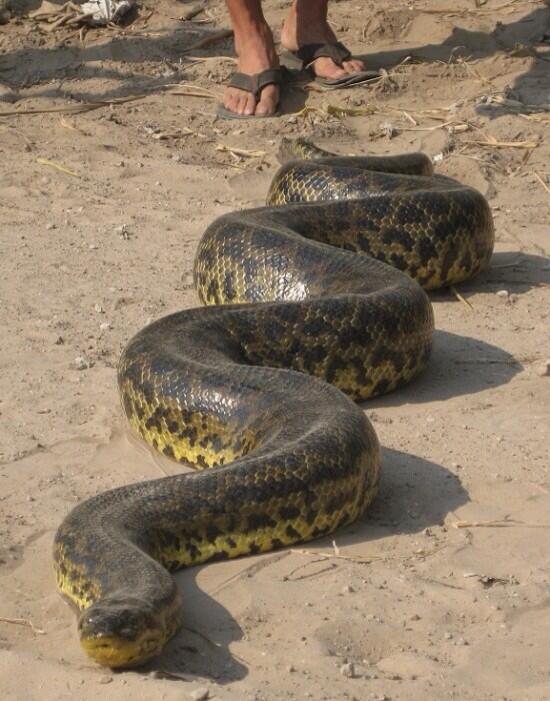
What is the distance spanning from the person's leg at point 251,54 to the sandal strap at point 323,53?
461 mm

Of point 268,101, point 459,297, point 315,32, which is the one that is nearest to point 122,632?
point 459,297

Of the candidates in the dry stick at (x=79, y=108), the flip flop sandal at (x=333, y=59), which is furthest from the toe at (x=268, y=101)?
the dry stick at (x=79, y=108)

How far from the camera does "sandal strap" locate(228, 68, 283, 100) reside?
1145 cm

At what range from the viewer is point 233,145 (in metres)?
11.1

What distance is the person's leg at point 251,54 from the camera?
11.4 m

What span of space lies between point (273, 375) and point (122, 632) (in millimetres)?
2077

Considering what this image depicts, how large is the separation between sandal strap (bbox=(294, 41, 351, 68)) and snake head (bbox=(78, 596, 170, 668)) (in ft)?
25.4

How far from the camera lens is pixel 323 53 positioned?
11922 millimetres

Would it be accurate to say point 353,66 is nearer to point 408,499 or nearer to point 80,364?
point 80,364

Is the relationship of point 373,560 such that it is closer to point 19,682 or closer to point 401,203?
point 19,682

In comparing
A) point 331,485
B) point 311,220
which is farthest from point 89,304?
point 331,485

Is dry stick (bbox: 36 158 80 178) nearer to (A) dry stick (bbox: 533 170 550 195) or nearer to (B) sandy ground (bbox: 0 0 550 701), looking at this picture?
(B) sandy ground (bbox: 0 0 550 701)

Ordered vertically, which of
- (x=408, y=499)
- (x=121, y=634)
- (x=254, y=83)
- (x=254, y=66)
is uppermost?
(x=254, y=66)

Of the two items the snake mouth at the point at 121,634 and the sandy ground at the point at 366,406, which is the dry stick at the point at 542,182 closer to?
the sandy ground at the point at 366,406
